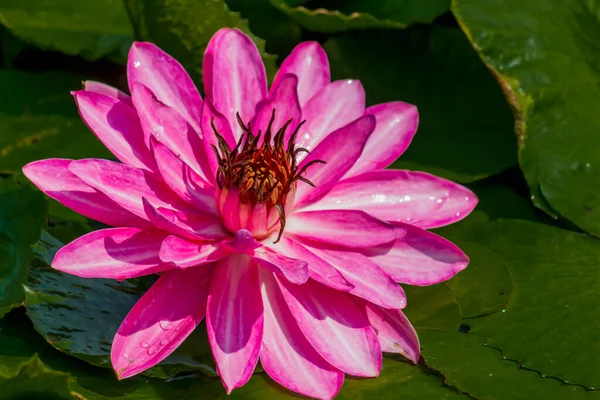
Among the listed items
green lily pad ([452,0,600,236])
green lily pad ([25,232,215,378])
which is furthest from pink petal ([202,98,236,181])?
green lily pad ([452,0,600,236])

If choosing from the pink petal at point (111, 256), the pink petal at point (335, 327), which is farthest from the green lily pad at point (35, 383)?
the pink petal at point (335, 327)

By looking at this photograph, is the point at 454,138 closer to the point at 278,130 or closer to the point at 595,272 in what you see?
the point at 595,272

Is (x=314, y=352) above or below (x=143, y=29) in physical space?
below

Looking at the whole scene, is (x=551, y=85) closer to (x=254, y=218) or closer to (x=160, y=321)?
(x=254, y=218)

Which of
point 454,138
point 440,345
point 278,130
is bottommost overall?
point 440,345

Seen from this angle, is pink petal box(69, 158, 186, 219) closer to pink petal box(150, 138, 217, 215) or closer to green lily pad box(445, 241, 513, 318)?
pink petal box(150, 138, 217, 215)

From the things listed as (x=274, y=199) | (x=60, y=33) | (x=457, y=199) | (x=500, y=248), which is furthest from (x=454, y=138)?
(x=60, y=33)

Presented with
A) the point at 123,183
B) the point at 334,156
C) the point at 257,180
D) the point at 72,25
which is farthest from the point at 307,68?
the point at 72,25

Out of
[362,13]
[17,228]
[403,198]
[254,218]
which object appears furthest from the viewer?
[362,13]
